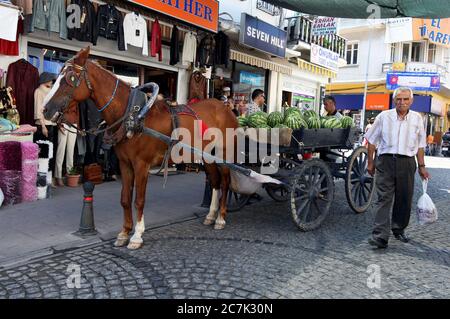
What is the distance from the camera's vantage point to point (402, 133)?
478 centimetres

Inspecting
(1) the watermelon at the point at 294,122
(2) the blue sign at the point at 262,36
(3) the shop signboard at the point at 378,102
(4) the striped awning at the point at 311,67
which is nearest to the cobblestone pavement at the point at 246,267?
(1) the watermelon at the point at 294,122

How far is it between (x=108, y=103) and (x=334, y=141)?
11.6 feet

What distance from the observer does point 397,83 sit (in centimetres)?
2331

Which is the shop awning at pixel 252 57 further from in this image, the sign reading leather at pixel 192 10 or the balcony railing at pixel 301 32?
the sign reading leather at pixel 192 10

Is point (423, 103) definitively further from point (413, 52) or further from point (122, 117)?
point (122, 117)

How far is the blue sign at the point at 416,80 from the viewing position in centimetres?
2294

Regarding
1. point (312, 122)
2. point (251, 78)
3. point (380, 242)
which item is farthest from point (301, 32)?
point (380, 242)

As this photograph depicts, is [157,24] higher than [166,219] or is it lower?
higher

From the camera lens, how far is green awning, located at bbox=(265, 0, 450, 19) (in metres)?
6.51

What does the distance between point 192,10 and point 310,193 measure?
542cm
